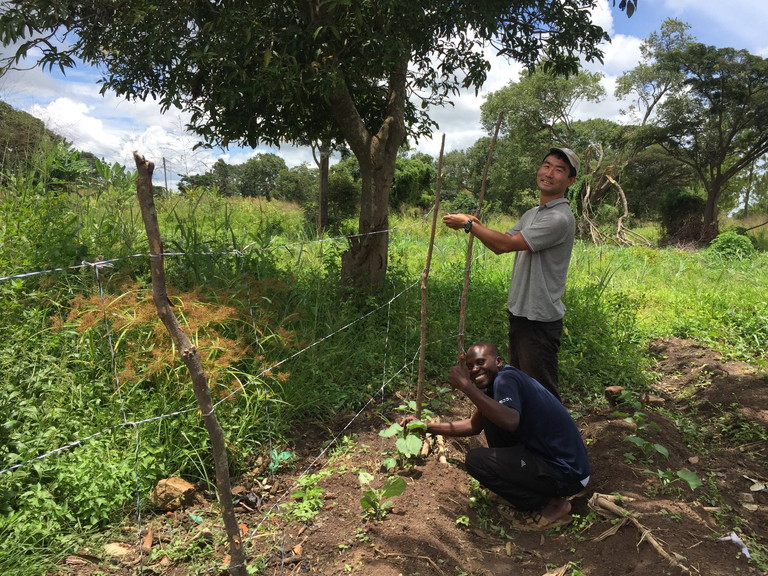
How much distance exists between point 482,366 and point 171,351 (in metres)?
1.80

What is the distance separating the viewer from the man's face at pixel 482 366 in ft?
8.01

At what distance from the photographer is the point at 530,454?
2.46 m

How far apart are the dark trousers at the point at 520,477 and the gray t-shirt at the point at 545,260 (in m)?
0.80

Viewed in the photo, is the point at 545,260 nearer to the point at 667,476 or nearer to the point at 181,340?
the point at 667,476

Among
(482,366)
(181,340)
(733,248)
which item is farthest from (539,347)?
(733,248)

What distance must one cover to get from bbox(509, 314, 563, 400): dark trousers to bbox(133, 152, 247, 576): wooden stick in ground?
6.19 ft

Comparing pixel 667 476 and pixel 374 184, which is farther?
pixel 374 184

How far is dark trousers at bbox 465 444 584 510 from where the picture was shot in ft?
7.93

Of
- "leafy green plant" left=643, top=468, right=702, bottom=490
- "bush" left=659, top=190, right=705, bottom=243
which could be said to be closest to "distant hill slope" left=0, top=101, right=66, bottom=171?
"leafy green plant" left=643, top=468, right=702, bottom=490

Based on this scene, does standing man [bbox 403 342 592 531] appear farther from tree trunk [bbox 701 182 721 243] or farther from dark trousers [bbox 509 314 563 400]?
tree trunk [bbox 701 182 721 243]

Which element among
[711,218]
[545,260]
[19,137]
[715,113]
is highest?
[715,113]

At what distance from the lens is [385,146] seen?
14.6 ft

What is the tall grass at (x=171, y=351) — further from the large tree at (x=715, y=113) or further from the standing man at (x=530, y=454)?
the large tree at (x=715, y=113)

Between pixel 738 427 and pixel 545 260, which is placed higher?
pixel 545 260
